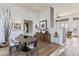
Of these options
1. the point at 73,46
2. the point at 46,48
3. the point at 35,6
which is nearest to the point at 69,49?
the point at 73,46

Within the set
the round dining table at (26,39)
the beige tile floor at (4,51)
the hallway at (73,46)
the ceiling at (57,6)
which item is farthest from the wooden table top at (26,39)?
the hallway at (73,46)

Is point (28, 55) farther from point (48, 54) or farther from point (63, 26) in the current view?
point (63, 26)

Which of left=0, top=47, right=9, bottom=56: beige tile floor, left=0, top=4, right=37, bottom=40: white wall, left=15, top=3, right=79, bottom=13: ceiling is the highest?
left=15, top=3, right=79, bottom=13: ceiling

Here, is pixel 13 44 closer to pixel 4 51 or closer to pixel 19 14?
pixel 4 51

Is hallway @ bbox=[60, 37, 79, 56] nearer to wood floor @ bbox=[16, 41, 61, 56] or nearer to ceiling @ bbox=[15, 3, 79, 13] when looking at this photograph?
wood floor @ bbox=[16, 41, 61, 56]

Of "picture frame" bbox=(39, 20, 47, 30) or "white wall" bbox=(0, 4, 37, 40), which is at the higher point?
"white wall" bbox=(0, 4, 37, 40)

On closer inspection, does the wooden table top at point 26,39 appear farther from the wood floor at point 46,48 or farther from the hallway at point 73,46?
the hallway at point 73,46

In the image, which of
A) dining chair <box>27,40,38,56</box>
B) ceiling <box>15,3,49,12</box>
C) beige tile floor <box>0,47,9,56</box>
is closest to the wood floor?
dining chair <box>27,40,38,56</box>

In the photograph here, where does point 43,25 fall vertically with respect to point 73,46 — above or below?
above

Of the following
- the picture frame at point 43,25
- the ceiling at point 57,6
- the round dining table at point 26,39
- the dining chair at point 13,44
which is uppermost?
the ceiling at point 57,6

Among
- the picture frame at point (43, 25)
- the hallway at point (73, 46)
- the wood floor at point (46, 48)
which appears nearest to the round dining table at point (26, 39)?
the wood floor at point (46, 48)

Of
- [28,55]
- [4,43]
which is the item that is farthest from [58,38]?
[4,43]

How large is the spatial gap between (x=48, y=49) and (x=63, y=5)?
2.68 feet

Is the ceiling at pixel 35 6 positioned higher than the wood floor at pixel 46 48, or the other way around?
the ceiling at pixel 35 6
